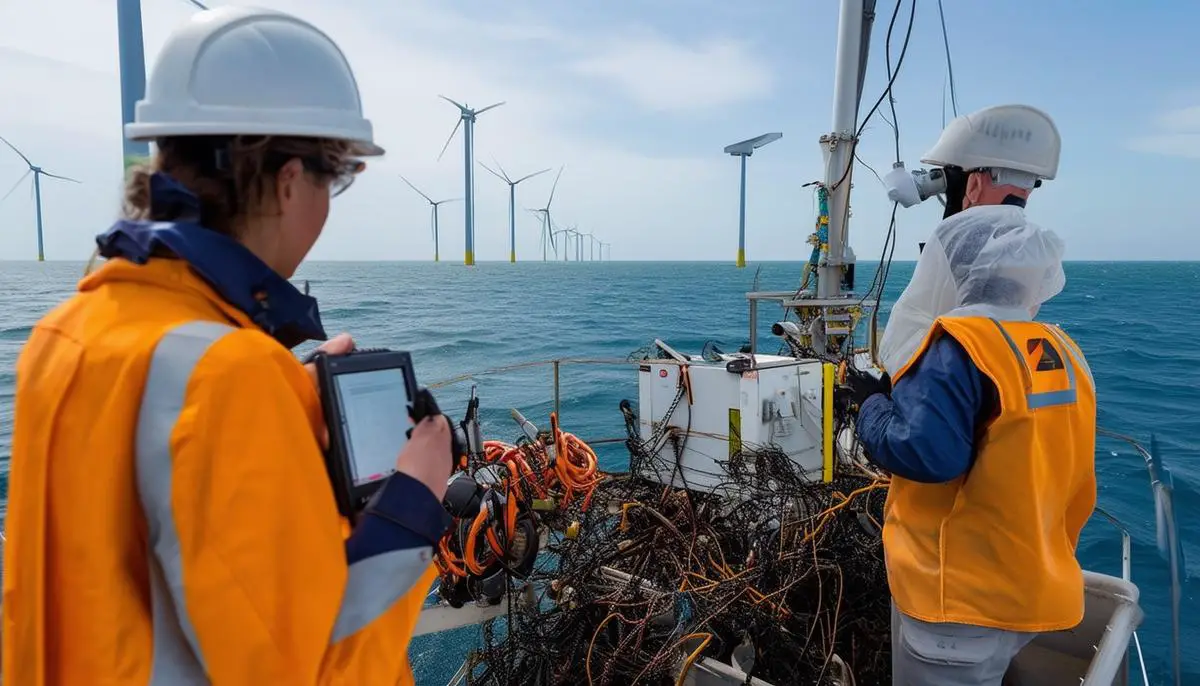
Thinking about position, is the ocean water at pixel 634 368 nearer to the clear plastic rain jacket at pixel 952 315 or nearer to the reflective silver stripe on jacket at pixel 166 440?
the reflective silver stripe on jacket at pixel 166 440

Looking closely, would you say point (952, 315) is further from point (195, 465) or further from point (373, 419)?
point (195, 465)

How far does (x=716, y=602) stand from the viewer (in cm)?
322

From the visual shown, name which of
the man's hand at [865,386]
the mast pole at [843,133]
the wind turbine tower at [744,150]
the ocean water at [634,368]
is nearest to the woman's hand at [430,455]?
the man's hand at [865,386]

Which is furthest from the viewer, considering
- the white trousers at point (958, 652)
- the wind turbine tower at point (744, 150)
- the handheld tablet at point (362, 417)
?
the wind turbine tower at point (744, 150)

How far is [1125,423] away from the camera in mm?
11117

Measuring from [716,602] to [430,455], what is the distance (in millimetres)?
2577

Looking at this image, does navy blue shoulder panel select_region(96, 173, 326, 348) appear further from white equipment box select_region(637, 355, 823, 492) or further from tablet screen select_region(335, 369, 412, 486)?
white equipment box select_region(637, 355, 823, 492)

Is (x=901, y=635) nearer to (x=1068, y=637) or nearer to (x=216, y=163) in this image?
(x=1068, y=637)

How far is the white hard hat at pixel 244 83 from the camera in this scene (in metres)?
0.91

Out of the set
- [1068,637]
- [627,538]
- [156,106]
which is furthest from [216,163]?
[627,538]

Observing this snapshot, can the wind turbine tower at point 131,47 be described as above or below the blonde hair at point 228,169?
above

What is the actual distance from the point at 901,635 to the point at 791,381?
319 cm

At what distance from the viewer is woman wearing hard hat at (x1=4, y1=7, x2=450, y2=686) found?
2.44ft

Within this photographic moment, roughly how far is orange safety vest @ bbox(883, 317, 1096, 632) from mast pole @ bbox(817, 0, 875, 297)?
4986 mm
